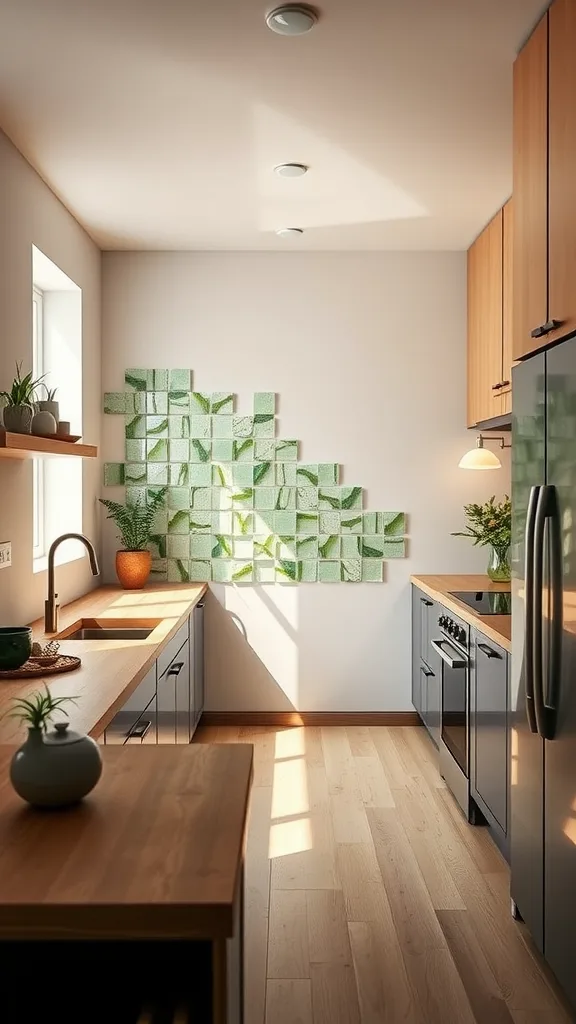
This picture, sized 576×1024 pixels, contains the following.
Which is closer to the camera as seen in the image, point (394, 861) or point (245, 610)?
point (394, 861)

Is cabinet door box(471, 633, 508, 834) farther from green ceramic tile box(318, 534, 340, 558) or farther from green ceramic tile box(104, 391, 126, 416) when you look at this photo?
green ceramic tile box(104, 391, 126, 416)

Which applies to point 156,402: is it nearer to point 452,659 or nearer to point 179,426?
point 179,426

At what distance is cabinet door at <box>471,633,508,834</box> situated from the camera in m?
3.26

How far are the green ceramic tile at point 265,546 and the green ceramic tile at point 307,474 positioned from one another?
36cm

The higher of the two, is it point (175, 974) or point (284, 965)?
point (175, 974)

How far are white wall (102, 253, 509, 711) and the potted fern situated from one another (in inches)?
7.6

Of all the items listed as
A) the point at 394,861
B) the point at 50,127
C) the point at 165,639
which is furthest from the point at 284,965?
the point at 50,127

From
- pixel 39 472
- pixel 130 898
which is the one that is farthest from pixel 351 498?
pixel 130 898

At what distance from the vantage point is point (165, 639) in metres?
3.53

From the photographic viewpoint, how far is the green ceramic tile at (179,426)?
5434mm

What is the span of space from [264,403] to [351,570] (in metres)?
1.10

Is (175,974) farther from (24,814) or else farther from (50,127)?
(50,127)

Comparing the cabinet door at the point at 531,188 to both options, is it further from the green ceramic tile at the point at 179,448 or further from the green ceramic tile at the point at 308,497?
the green ceramic tile at the point at 179,448

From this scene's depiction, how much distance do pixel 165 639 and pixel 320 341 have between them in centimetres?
249
